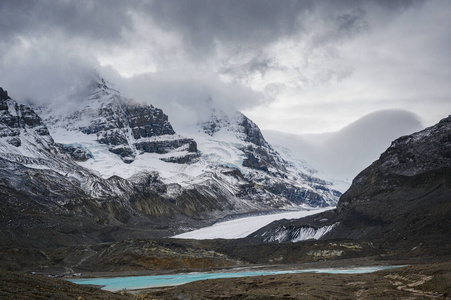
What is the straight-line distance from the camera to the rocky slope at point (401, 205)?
7744 centimetres

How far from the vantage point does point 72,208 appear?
19000 cm

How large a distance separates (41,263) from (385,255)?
7700cm

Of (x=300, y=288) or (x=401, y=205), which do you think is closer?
(x=300, y=288)

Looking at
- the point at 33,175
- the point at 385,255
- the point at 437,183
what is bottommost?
the point at 385,255

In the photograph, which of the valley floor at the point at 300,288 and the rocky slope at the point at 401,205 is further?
the rocky slope at the point at 401,205

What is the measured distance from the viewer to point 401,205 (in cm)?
9631

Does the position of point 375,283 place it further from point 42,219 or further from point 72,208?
point 72,208

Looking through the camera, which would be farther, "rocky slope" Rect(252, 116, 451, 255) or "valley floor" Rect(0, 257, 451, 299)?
"rocky slope" Rect(252, 116, 451, 255)

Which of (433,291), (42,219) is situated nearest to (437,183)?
(433,291)

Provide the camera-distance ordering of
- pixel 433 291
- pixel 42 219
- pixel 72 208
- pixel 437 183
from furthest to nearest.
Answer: pixel 72 208 < pixel 42 219 < pixel 437 183 < pixel 433 291

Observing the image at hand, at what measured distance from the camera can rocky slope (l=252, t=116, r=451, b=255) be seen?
77.4m

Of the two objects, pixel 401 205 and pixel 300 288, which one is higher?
pixel 401 205

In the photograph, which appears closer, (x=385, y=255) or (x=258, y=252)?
(x=385, y=255)

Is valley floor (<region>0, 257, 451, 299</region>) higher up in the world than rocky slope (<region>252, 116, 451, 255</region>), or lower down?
lower down
